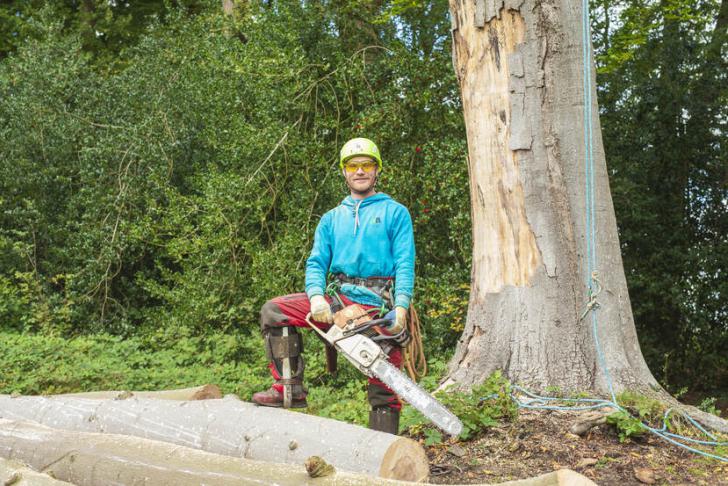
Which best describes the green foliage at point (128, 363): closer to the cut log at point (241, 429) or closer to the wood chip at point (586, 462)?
the cut log at point (241, 429)

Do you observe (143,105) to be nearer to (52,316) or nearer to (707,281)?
(52,316)

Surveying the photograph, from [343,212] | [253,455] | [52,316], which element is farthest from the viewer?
[52,316]

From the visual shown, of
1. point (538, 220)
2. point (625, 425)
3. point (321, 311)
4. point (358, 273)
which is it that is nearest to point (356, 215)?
point (358, 273)

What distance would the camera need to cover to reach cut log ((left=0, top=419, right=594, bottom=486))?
3287 millimetres

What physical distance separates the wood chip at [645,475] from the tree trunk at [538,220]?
90cm

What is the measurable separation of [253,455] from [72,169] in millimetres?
8949

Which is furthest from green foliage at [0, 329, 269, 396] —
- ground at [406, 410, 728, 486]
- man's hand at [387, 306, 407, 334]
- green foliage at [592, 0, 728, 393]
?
green foliage at [592, 0, 728, 393]

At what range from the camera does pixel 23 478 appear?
12.1ft

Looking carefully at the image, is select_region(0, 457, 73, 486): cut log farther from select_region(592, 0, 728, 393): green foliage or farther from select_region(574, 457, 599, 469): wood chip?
select_region(592, 0, 728, 393): green foliage

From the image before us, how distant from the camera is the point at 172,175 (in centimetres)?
1134

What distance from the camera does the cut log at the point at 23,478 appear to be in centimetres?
365

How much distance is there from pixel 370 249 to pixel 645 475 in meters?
1.93

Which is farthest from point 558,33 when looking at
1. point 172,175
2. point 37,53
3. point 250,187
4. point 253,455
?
point 37,53

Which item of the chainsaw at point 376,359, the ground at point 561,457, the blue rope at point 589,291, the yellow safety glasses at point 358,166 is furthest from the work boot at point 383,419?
the yellow safety glasses at point 358,166
